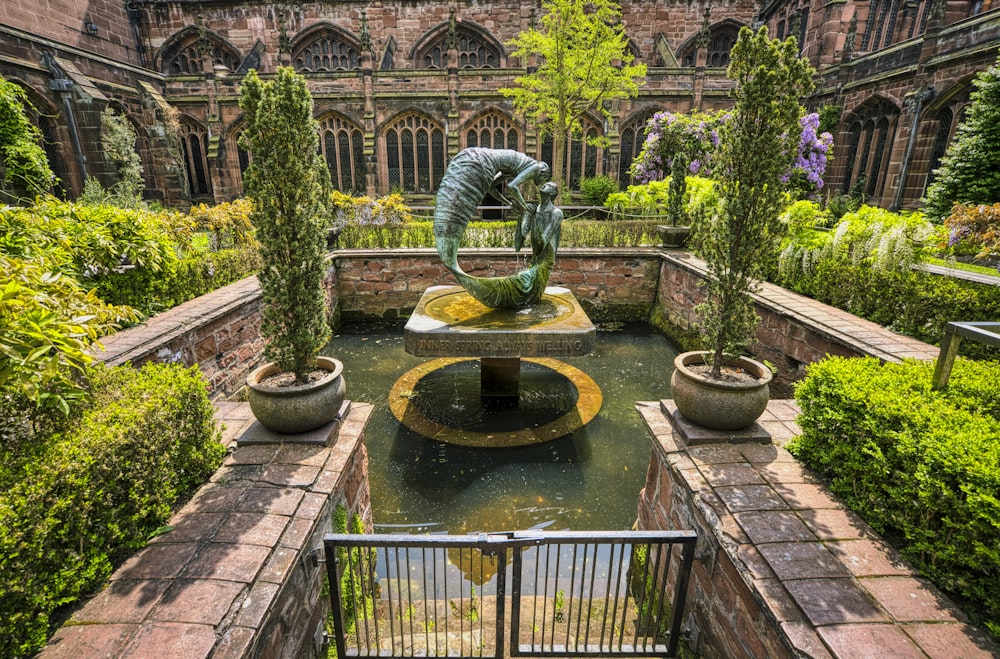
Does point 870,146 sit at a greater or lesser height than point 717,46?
lesser

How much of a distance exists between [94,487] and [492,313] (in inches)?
182

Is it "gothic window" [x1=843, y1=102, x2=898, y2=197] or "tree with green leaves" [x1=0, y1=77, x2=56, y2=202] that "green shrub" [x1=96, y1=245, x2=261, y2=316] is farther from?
"gothic window" [x1=843, y1=102, x2=898, y2=197]

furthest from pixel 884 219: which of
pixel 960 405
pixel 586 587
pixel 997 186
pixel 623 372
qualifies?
pixel 586 587

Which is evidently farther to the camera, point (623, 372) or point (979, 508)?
point (623, 372)

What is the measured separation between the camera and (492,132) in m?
20.6

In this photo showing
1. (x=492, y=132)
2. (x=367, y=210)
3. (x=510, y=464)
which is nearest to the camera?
(x=510, y=464)

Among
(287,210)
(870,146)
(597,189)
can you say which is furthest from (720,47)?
(287,210)

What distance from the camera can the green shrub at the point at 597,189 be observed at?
64.5 ft

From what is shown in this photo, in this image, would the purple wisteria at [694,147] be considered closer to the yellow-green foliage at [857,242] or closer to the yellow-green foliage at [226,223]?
the yellow-green foliage at [857,242]

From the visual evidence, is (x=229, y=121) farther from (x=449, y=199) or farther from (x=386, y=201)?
(x=449, y=199)

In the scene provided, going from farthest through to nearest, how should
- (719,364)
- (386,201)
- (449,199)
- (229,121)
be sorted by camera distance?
(229,121)
(386,201)
(449,199)
(719,364)

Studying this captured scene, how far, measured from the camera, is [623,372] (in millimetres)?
7828

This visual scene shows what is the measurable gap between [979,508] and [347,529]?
13.0ft

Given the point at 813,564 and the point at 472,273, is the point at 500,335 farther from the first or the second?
the point at 472,273
